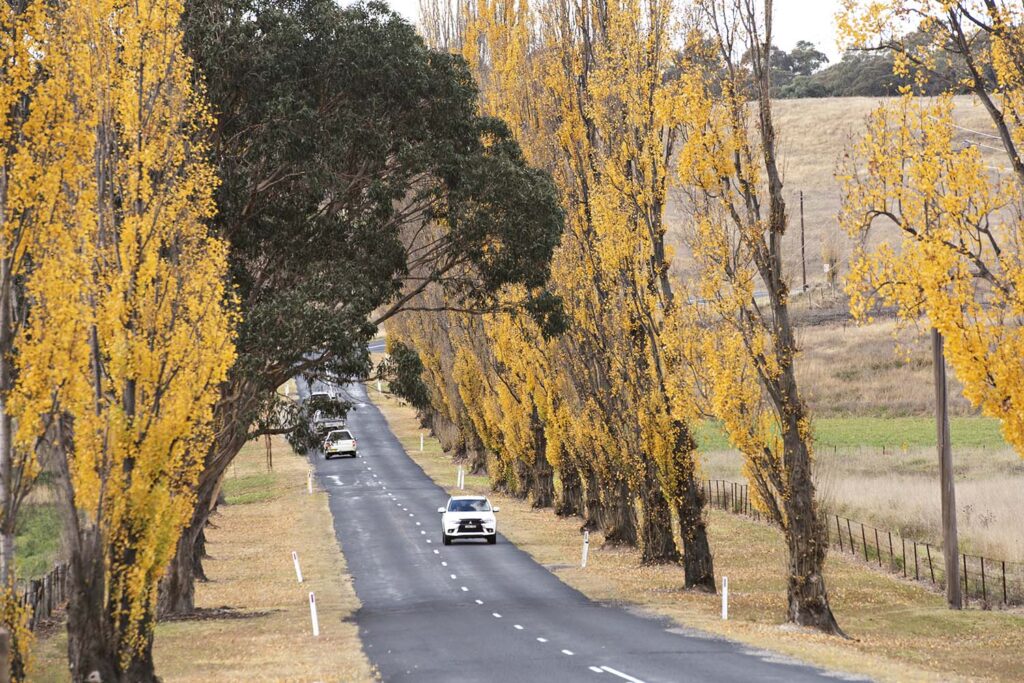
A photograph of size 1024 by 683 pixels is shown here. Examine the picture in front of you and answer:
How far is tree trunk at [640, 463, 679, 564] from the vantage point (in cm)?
3596

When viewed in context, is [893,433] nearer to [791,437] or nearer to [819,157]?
[791,437]

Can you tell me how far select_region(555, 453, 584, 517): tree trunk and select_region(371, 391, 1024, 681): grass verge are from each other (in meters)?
2.92

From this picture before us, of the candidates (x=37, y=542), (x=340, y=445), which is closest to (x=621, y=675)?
(x=37, y=542)

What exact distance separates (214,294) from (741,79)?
1170 cm

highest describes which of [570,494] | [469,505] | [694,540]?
[694,540]

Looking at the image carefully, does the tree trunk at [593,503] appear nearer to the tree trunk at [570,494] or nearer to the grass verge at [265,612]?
the tree trunk at [570,494]

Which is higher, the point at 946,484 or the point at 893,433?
the point at 946,484

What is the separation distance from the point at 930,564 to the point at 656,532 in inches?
295

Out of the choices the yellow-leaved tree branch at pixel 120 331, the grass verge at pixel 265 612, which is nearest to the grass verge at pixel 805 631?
the grass verge at pixel 265 612

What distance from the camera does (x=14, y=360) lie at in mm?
18328

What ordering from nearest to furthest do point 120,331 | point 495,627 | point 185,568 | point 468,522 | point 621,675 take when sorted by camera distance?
point 120,331 → point 621,675 → point 495,627 → point 185,568 → point 468,522

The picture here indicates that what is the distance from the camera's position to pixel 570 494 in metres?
52.2

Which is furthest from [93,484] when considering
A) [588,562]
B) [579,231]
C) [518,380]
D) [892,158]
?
[518,380]

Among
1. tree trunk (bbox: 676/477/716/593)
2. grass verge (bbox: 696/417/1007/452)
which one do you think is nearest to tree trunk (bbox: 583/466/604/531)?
tree trunk (bbox: 676/477/716/593)
